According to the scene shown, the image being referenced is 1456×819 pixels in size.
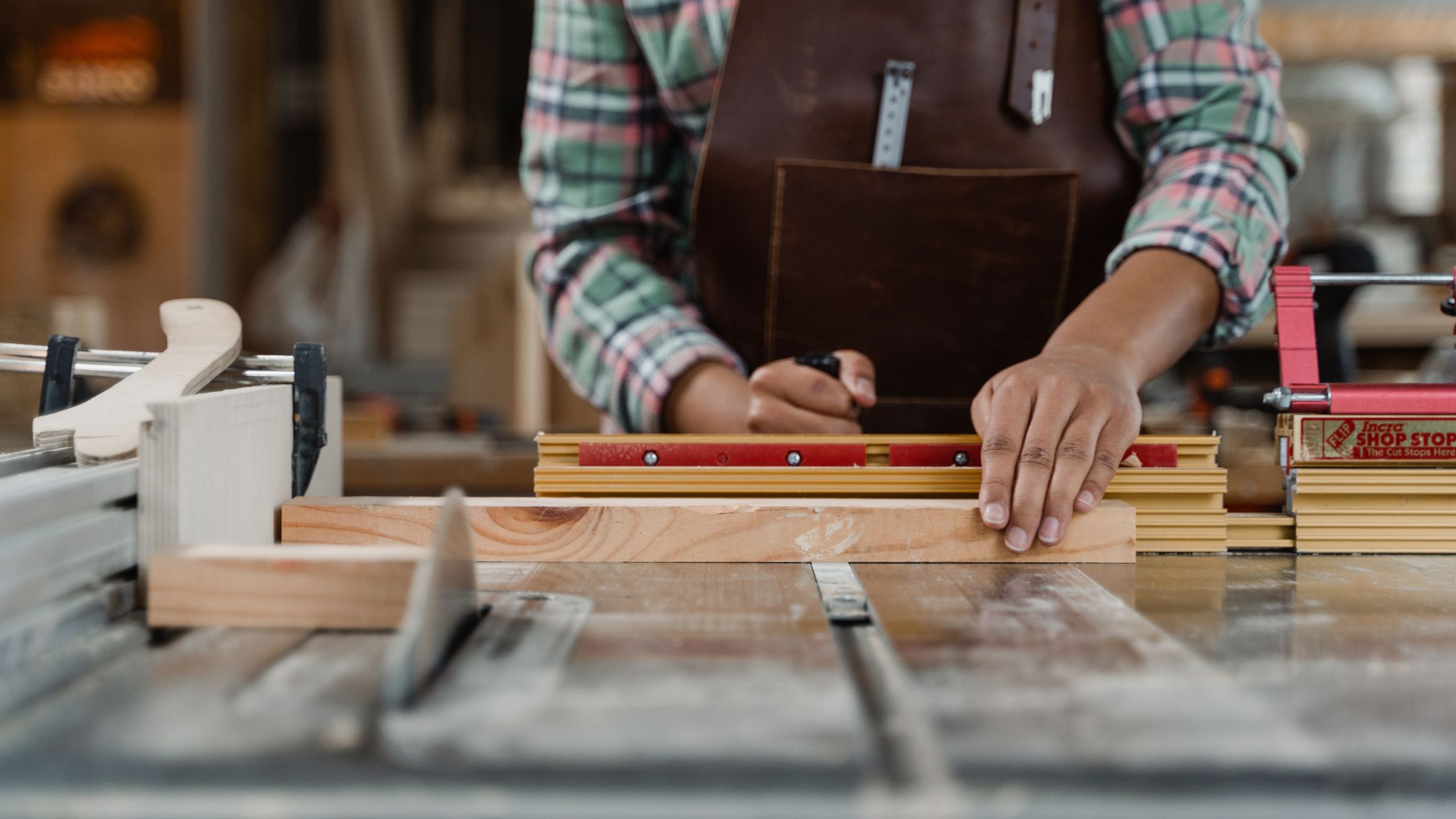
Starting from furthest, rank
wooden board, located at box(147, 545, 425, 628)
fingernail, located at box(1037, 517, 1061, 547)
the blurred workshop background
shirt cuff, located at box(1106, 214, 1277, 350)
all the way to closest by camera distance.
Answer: the blurred workshop background, shirt cuff, located at box(1106, 214, 1277, 350), fingernail, located at box(1037, 517, 1061, 547), wooden board, located at box(147, 545, 425, 628)

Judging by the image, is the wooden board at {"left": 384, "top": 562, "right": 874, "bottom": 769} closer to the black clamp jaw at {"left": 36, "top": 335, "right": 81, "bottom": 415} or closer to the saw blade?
the saw blade

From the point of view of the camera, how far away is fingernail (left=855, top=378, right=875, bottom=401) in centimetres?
103

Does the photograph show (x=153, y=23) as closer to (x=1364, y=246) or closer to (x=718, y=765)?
(x=1364, y=246)

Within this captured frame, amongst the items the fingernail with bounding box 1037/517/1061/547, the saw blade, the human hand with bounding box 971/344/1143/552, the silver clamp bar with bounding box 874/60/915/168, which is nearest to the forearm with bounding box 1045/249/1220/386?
the human hand with bounding box 971/344/1143/552

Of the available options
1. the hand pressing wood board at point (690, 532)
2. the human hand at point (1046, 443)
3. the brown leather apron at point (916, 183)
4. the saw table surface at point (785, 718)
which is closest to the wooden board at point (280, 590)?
the saw table surface at point (785, 718)

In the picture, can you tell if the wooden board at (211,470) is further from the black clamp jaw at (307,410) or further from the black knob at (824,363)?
the black knob at (824,363)

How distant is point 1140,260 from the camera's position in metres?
1.13

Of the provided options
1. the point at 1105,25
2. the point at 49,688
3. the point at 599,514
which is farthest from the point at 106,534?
the point at 1105,25

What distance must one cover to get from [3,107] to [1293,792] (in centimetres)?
863

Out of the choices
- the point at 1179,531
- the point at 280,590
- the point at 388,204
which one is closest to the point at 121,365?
the point at 280,590

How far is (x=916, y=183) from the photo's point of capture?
4.38ft

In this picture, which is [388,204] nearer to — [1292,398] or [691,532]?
[691,532]

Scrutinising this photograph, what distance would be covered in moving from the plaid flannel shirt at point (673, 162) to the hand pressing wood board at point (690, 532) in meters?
0.51

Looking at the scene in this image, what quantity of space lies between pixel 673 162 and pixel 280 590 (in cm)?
106
